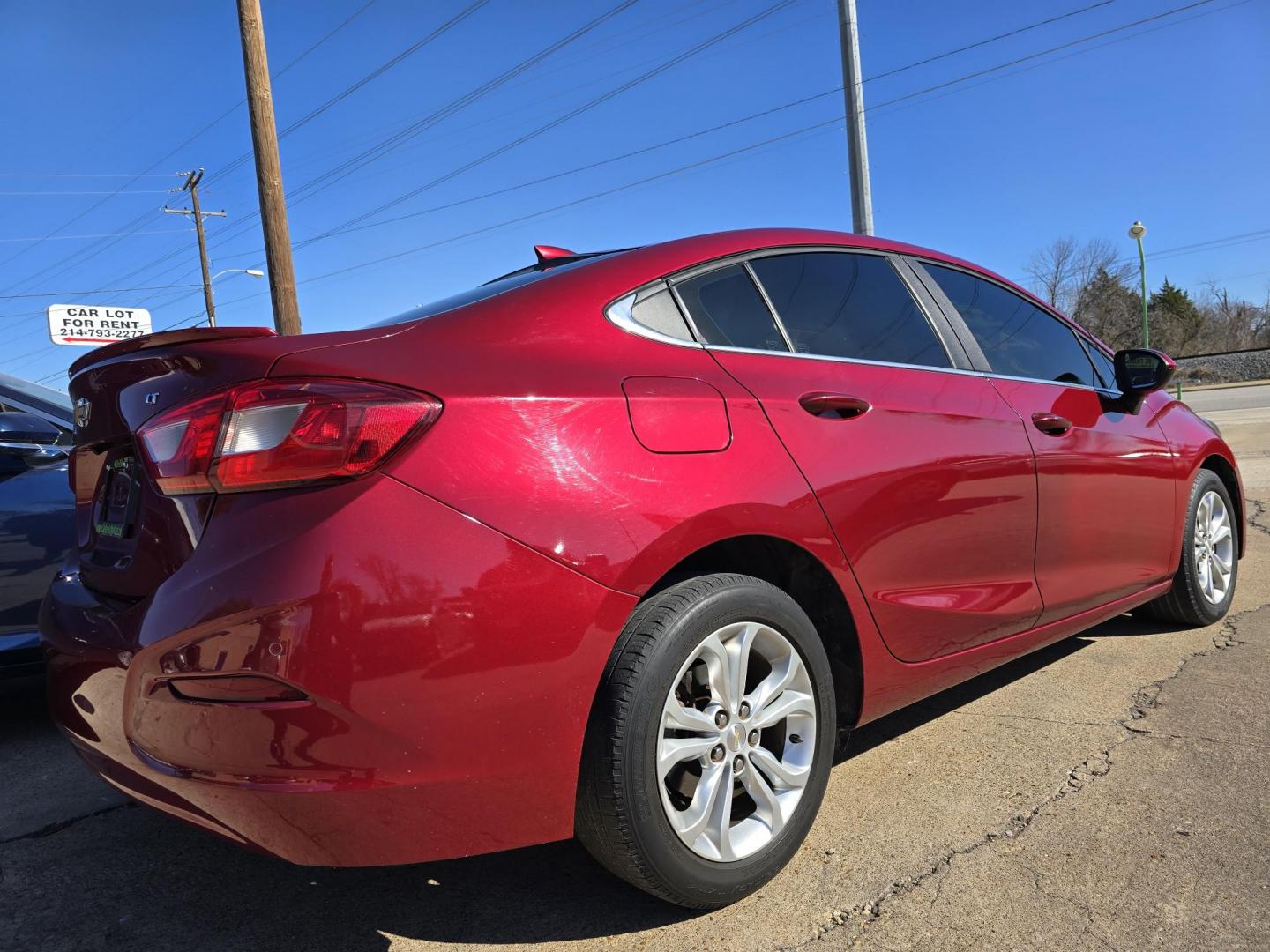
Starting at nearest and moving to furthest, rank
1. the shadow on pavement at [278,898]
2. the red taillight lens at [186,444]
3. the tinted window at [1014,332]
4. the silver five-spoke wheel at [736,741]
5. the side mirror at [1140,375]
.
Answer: the red taillight lens at [186,444] → the silver five-spoke wheel at [736,741] → the shadow on pavement at [278,898] → the tinted window at [1014,332] → the side mirror at [1140,375]

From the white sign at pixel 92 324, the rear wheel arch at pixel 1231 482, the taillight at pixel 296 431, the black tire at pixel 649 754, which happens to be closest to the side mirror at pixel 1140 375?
the rear wheel arch at pixel 1231 482

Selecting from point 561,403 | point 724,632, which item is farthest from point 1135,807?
point 561,403

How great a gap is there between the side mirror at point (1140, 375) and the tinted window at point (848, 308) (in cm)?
131

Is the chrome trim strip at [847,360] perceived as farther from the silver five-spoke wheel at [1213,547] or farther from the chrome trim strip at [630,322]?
the silver five-spoke wheel at [1213,547]

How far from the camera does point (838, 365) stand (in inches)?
97.3

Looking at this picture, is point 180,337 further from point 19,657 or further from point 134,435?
point 19,657

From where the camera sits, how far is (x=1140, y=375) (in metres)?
3.68

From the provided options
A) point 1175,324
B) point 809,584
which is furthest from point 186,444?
point 1175,324

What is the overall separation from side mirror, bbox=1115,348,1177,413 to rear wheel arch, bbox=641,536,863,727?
201 cm

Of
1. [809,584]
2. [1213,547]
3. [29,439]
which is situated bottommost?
[1213,547]

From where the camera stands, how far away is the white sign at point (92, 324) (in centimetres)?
2494

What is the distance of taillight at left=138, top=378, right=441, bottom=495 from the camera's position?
5.49ft

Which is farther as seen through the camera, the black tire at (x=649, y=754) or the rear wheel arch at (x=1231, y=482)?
the rear wheel arch at (x=1231, y=482)

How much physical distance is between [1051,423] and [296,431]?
8.06 ft
